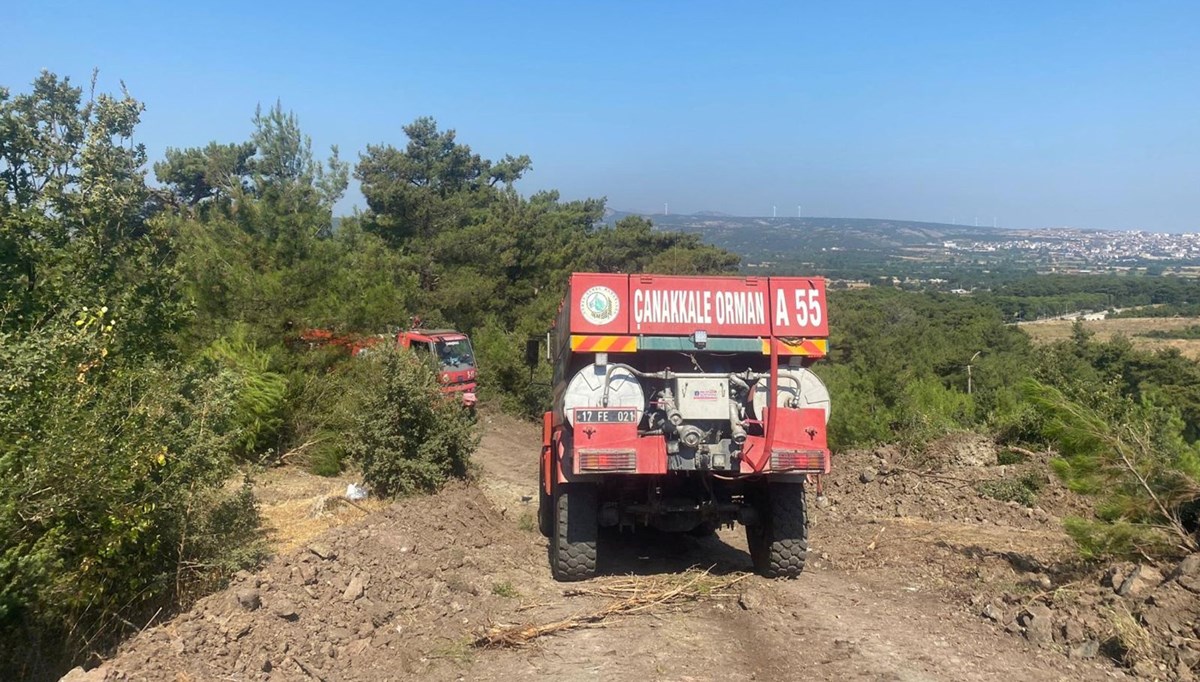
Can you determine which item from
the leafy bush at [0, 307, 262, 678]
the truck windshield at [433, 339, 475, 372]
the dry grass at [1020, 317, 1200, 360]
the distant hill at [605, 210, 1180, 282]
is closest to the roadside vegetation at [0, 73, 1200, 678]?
the leafy bush at [0, 307, 262, 678]

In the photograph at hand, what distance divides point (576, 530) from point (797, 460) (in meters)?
2.11

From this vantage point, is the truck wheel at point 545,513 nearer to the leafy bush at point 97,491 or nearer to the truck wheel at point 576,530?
the truck wheel at point 576,530

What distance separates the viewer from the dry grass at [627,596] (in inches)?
241

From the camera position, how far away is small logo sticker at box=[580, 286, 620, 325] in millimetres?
7539

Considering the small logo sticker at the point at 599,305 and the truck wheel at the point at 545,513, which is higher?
the small logo sticker at the point at 599,305

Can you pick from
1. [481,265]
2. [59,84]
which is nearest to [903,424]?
[481,265]

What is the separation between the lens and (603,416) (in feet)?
23.7

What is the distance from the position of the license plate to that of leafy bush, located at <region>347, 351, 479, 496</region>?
3.74m

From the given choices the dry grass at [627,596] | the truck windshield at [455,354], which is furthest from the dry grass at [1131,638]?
the truck windshield at [455,354]

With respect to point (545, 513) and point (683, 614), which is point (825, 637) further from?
point (545, 513)

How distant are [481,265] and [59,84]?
13.5m

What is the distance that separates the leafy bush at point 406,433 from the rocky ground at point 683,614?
22.5 inches

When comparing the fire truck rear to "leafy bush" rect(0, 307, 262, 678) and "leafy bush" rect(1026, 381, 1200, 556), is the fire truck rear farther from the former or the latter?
"leafy bush" rect(0, 307, 262, 678)

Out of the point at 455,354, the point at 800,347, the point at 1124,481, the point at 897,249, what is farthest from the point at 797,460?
the point at 897,249
